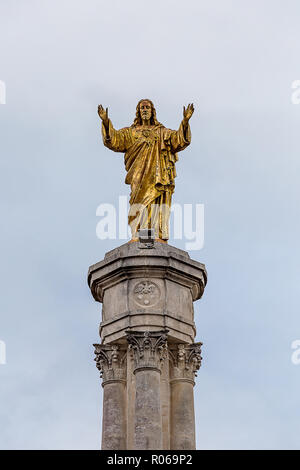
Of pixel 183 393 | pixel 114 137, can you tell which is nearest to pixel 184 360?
pixel 183 393

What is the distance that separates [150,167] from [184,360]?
5.14 metres

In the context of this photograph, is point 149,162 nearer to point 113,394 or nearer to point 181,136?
point 181,136

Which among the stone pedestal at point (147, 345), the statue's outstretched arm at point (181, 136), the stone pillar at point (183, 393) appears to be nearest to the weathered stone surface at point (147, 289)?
the stone pedestal at point (147, 345)

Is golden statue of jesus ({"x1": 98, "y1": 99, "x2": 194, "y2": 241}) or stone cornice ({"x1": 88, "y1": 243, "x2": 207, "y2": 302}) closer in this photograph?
stone cornice ({"x1": 88, "y1": 243, "x2": 207, "y2": 302})

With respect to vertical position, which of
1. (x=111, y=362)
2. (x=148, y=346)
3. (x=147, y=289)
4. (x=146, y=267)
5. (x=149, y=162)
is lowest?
(x=111, y=362)

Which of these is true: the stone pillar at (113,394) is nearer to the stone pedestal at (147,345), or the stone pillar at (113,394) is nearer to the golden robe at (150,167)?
the stone pedestal at (147,345)

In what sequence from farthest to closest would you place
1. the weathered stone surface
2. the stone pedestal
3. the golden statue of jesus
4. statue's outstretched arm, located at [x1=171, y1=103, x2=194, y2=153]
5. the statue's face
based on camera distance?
the statue's face < statue's outstretched arm, located at [x1=171, y1=103, x2=194, y2=153] < the golden statue of jesus < the weathered stone surface < the stone pedestal

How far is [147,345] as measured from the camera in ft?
70.5

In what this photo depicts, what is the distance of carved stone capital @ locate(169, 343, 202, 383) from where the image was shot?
22.1 meters

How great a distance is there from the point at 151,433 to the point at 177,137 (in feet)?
25.5

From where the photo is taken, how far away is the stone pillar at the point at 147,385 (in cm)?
2048

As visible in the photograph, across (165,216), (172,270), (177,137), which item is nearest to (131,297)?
(172,270)

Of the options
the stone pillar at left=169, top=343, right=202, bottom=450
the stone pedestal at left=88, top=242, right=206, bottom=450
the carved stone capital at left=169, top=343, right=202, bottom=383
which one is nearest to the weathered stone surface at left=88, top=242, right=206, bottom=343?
the stone pedestal at left=88, top=242, right=206, bottom=450

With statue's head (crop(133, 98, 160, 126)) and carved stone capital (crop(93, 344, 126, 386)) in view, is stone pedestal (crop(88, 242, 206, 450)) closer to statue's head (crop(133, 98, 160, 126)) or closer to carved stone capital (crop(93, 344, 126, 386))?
carved stone capital (crop(93, 344, 126, 386))
